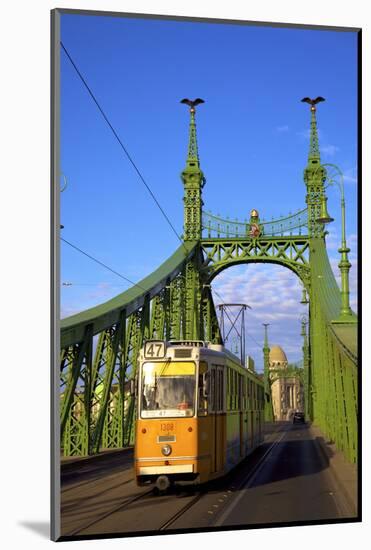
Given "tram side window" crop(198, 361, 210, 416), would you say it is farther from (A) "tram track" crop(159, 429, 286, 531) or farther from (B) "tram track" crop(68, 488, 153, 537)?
(B) "tram track" crop(68, 488, 153, 537)

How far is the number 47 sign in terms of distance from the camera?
638 inches

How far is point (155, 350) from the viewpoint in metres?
16.2

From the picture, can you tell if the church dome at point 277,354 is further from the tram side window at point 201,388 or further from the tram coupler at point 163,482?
the tram coupler at point 163,482

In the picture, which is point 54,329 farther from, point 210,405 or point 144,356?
point 210,405

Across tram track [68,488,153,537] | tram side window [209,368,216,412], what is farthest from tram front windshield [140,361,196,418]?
tram track [68,488,153,537]

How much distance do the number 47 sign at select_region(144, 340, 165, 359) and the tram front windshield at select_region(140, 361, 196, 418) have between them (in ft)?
0.54

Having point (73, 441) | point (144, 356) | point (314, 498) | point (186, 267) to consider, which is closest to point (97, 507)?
point (144, 356)

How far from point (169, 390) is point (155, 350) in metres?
0.76

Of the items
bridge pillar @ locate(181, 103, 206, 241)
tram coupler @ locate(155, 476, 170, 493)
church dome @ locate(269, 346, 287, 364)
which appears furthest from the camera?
church dome @ locate(269, 346, 287, 364)

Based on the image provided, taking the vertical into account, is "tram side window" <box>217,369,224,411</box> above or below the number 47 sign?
below

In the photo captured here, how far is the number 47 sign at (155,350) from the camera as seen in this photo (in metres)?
16.2

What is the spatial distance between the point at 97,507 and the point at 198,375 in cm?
287

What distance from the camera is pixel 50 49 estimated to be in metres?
13.9

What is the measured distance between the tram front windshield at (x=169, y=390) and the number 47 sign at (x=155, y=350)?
0.54 ft
